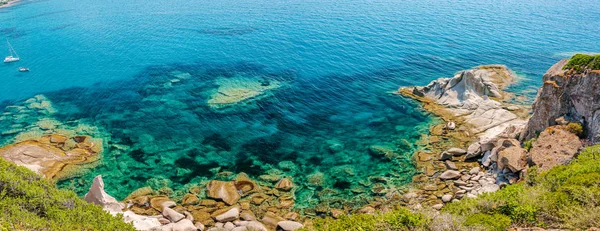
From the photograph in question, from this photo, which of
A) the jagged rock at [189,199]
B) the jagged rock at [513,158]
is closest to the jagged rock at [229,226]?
the jagged rock at [189,199]

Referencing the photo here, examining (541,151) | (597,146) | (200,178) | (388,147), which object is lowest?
(200,178)

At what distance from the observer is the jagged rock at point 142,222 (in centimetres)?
2562

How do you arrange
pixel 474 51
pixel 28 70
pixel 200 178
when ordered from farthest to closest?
pixel 474 51 < pixel 28 70 < pixel 200 178

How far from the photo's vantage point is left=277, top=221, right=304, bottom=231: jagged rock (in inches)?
1052

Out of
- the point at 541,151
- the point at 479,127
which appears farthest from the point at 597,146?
the point at 479,127

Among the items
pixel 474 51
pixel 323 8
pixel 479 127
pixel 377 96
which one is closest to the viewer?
pixel 479 127

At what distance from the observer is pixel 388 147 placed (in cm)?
3894

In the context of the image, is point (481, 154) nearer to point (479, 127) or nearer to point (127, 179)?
point (479, 127)

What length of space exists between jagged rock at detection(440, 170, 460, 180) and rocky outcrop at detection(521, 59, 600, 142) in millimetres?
9074

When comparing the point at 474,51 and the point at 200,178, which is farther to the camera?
the point at 474,51

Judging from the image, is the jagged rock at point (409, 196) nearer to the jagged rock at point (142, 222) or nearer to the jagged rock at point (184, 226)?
the jagged rock at point (184, 226)

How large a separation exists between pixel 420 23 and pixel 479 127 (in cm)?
6213

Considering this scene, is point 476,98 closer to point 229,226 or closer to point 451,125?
point 451,125

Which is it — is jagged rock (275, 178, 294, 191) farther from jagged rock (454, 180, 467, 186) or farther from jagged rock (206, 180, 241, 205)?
jagged rock (454, 180, 467, 186)
